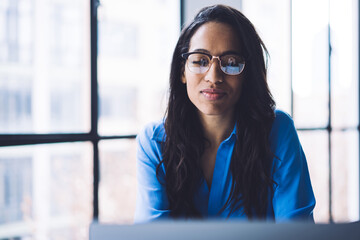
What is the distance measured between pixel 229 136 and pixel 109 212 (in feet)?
→ 3.10

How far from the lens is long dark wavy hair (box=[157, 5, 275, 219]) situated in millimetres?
1124

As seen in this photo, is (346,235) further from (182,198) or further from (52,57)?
(52,57)

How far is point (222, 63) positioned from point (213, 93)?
0.11 meters

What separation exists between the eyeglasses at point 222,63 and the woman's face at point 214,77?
0.01 meters

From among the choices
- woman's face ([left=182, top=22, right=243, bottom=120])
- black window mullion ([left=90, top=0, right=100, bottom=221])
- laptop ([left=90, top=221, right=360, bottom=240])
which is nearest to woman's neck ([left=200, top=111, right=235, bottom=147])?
woman's face ([left=182, top=22, right=243, bottom=120])

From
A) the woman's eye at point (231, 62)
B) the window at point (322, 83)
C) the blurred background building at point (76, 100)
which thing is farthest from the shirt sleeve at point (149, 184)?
the window at point (322, 83)

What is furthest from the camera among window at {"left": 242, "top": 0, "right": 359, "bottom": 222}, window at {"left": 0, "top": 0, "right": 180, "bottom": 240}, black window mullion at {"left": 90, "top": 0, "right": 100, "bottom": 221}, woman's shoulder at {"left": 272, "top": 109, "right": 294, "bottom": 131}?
window at {"left": 242, "top": 0, "right": 359, "bottom": 222}

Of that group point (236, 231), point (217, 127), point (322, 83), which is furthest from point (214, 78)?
point (322, 83)

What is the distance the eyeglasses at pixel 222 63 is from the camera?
108 centimetres

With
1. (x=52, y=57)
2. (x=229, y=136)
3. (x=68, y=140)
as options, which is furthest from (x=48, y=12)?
(x=229, y=136)

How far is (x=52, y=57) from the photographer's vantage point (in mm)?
1539

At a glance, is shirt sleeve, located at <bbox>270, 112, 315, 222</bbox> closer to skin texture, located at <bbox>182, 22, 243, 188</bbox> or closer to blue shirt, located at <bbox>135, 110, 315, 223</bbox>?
blue shirt, located at <bbox>135, 110, 315, 223</bbox>

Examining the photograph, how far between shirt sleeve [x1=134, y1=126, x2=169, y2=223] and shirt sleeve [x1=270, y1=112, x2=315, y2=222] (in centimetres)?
42

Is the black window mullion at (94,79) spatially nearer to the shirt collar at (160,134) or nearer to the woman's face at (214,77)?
the shirt collar at (160,134)
